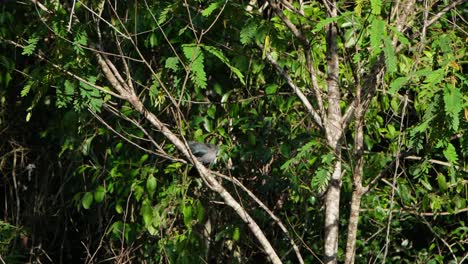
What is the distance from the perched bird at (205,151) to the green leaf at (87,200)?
0.90 meters

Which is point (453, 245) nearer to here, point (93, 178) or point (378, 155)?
point (378, 155)

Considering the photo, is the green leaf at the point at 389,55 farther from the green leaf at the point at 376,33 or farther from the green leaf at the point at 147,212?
the green leaf at the point at 147,212

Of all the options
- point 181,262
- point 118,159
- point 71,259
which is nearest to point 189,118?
point 118,159

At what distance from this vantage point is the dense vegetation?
3.87m

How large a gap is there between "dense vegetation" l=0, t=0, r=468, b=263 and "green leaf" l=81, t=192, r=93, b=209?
0.4 inches

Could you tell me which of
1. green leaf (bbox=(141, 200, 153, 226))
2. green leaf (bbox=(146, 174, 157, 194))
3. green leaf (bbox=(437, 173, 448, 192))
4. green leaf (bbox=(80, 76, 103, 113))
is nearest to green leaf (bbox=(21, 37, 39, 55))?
green leaf (bbox=(80, 76, 103, 113))

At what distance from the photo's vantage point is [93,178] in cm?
571

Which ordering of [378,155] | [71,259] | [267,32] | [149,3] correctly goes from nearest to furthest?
[267,32] < [149,3] < [378,155] < [71,259]

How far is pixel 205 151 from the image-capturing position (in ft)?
17.4

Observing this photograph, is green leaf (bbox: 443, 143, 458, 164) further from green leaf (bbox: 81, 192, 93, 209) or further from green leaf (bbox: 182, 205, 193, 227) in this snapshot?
green leaf (bbox: 81, 192, 93, 209)

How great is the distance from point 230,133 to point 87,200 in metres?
1.09

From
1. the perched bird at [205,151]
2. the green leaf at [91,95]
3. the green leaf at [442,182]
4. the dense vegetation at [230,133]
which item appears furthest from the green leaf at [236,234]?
the green leaf at [91,95]

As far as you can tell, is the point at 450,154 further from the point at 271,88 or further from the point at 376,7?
the point at 271,88

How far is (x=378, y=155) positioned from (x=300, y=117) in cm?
57
